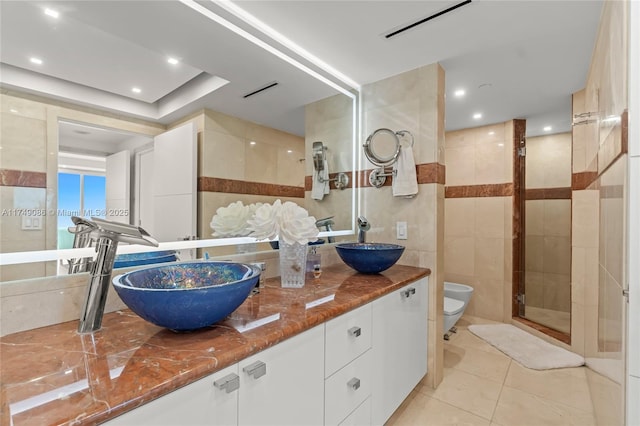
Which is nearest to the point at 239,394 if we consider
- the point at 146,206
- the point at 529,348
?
the point at 146,206

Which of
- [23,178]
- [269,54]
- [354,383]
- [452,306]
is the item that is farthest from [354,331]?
[452,306]

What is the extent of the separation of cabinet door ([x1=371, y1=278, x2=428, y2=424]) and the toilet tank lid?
2.10ft

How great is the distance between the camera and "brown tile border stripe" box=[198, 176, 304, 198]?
141 cm

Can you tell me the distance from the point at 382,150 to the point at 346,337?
144cm

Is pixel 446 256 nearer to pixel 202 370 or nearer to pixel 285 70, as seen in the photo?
pixel 285 70

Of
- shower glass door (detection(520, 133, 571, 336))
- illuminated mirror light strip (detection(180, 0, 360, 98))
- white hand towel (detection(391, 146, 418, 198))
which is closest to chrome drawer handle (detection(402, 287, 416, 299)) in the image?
white hand towel (detection(391, 146, 418, 198))

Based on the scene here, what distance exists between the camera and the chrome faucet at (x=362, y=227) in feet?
7.03

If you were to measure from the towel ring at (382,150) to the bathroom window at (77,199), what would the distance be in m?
1.66

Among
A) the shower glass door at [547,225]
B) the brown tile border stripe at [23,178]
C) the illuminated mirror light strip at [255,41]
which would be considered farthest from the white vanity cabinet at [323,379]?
the shower glass door at [547,225]

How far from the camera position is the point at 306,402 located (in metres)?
0.99

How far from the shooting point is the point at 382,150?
2.18m

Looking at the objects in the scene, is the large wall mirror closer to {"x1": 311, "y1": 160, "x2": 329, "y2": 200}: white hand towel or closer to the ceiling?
the ceiling

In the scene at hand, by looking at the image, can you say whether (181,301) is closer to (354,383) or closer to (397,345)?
(354,383)

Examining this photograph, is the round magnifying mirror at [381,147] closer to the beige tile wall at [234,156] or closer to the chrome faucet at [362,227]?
the chrome faucet at [362,227]
